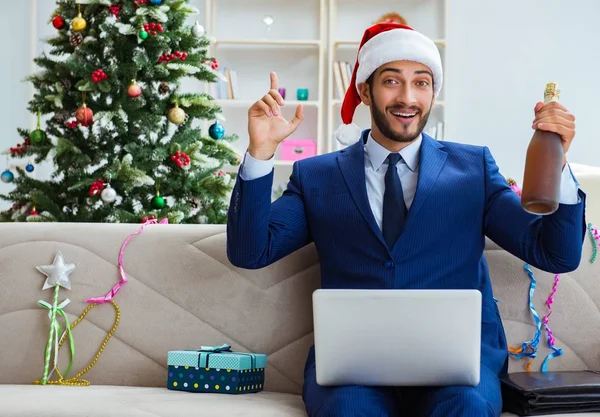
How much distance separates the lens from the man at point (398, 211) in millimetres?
1980

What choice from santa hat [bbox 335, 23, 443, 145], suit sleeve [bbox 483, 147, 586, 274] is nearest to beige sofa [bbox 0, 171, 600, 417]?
suit sleeve [bbox 483, 147, 586, 274]

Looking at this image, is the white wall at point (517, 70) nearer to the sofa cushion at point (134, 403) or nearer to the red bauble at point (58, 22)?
the red bauble at point (58, 22)

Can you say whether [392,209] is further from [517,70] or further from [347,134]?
[517,70]

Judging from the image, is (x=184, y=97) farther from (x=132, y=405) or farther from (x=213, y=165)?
(x=132, y=405)

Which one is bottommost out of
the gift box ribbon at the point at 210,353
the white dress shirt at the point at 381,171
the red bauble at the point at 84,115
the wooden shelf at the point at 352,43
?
the gift box ribbon at the point at 210,353

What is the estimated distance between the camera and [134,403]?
194 centimetres

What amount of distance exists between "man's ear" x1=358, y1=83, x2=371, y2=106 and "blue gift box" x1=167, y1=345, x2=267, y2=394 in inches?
27.2

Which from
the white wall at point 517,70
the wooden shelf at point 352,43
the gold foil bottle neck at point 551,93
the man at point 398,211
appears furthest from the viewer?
the white wall at point 517,70

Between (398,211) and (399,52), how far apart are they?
398 mm

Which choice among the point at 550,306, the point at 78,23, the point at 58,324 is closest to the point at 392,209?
the point at 550,306

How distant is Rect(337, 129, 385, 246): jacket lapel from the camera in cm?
208

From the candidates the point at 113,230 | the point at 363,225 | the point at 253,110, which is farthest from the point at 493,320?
the point at 113,230

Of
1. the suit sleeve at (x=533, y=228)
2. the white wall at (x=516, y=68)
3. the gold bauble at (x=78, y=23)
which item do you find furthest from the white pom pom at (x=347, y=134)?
the white wall at (x=516, y=68)

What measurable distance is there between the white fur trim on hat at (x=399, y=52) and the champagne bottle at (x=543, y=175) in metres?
0.68
